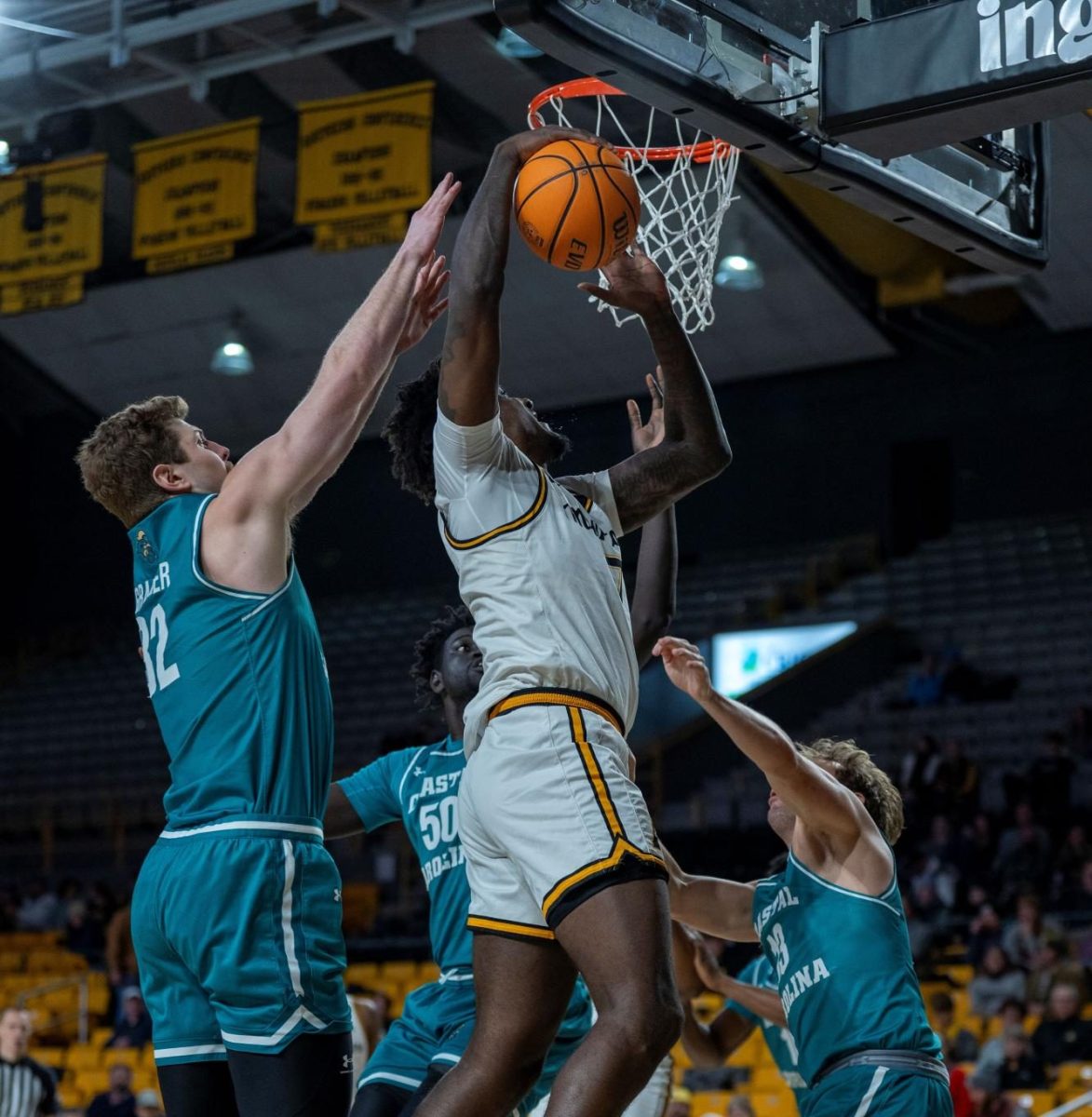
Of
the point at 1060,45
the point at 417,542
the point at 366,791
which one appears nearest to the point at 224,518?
the point at 366,791

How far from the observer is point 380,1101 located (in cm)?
472

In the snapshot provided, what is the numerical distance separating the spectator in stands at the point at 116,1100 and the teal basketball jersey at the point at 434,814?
260 inches

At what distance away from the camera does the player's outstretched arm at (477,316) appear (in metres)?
3.71

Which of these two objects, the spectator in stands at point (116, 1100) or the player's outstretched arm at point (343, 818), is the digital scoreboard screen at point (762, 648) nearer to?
the spectator in stands at point (116, 1100)

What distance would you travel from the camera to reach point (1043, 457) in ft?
72.9

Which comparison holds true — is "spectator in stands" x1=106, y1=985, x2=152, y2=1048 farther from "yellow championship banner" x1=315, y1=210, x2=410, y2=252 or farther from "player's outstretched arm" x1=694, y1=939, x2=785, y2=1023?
"player's outstretched arm" x1=694, y1=939, x2=785, y2=1023

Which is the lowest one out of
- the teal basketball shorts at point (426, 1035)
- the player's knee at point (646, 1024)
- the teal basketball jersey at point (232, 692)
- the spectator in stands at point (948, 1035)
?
the spectator in stands at point (948, 1035)

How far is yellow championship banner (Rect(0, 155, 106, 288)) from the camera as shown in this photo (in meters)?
15.1

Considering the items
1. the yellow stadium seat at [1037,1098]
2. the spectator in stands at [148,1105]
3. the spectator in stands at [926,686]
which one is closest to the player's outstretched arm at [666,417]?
the yellow stadium seat at [1037,1098]

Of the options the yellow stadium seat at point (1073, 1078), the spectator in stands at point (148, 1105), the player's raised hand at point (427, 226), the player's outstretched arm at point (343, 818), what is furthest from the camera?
the spectator in stands at point (148, 1105)

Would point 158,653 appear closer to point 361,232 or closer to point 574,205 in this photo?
point 574,205

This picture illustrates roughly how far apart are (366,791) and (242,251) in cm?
1606

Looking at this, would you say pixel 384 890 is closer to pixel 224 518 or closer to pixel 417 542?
pixel 417 542

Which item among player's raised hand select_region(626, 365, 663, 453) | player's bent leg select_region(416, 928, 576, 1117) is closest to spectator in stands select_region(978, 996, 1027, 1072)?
player's raised hand select_region(626, 365, 663, 453)
